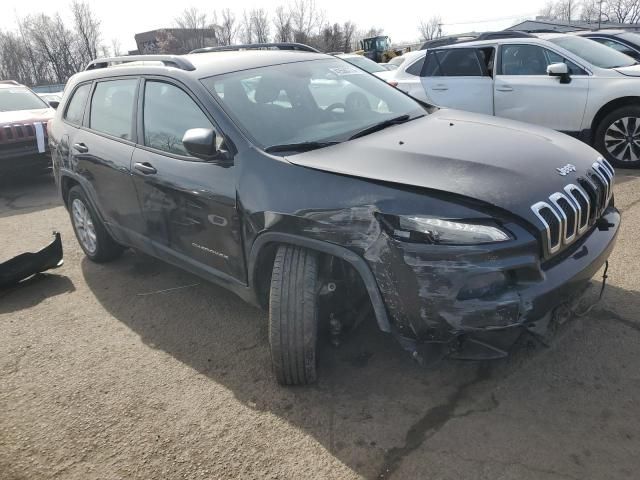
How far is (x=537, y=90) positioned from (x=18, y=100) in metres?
8.13

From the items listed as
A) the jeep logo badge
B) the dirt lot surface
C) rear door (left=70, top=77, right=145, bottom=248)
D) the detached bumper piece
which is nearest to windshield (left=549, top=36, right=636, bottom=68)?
the dirt lot surface

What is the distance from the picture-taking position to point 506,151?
2.66 meters

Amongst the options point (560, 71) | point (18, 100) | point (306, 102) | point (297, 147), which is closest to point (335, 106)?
point (306, 102)

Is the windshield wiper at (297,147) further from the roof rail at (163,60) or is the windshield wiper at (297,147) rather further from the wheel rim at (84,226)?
the wheel rim at (84,226)

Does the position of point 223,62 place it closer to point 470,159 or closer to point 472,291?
point 470,159

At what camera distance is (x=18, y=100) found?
8.87 metres

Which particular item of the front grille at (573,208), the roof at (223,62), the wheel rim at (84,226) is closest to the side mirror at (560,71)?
the roof at (223,62)

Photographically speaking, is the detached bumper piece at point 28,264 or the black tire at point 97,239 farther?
the black tire at point 97,239

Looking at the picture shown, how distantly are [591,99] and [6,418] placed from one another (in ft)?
21.3

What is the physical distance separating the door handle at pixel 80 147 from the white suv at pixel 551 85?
4954mm

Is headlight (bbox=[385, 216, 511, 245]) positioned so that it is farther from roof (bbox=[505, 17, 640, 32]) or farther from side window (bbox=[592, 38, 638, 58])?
roof (bbox=[505, 17, 640, 32])

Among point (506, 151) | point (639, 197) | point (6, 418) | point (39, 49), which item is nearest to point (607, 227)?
point (506, 151)

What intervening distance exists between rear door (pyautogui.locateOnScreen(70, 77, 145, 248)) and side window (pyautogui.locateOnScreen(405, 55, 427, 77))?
4.95m

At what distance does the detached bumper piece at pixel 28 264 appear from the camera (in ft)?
14.2
